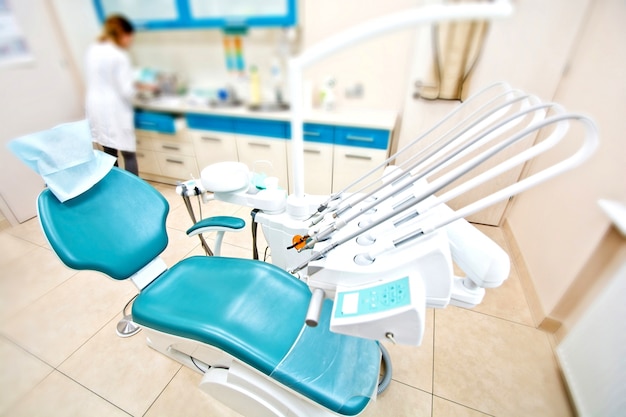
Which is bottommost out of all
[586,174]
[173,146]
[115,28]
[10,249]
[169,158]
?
[169,158]

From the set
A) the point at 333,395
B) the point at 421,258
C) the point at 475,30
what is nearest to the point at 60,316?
the point at 333,395

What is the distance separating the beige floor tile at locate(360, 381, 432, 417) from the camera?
101 cm

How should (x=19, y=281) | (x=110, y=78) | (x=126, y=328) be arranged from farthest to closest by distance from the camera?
(x=126, y=328)
(x=110, y=78)
(x=19, y=281)

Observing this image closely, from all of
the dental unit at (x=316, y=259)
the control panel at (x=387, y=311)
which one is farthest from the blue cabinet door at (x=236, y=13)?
the control panel at (x=387, y=311)

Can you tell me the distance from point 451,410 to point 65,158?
5.40 feet

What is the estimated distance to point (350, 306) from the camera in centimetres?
64

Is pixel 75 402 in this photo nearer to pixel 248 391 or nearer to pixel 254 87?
pixel 248 391

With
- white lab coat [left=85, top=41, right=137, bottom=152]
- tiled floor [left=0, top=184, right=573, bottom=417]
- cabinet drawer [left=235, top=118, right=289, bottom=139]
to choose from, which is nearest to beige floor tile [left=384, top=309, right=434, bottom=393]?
tiled floor [left=0, top=184, right=573, bottom=417]

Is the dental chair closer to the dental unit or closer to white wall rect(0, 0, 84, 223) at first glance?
the dental unit

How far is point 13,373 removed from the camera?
49 cm

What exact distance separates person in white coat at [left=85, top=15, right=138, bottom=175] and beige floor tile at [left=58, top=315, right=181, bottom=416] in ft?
3.36

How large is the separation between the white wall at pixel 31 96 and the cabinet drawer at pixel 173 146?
1.65 m

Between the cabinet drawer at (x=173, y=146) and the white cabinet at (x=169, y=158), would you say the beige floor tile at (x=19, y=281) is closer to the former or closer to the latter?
the white cabinet at (x=169, y=158)

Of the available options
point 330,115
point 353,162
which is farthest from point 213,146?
point 353,162
